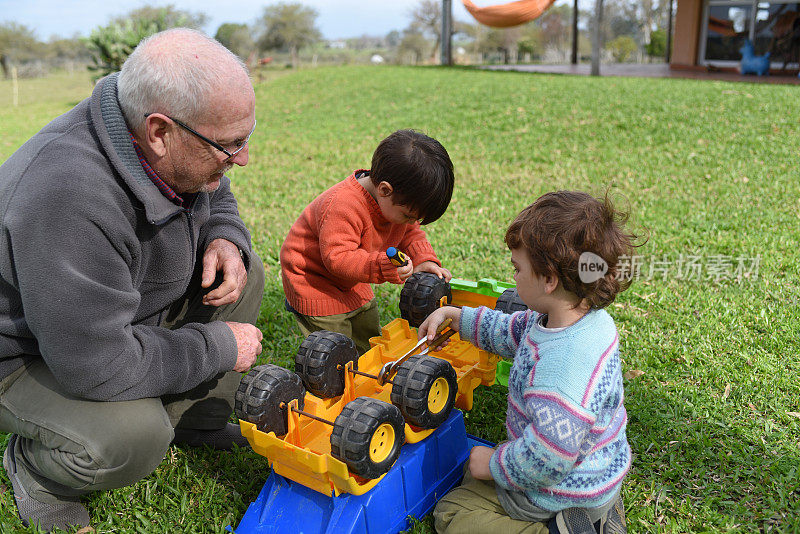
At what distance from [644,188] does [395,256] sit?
175 inches

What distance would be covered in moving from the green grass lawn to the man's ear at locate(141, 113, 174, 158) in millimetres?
1323

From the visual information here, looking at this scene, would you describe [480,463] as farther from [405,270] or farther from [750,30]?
[750,30]

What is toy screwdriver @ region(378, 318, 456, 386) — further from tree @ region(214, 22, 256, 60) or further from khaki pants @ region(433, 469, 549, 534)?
tree @ region(214, 22, 256, 60)

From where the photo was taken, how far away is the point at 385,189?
9.59 ft

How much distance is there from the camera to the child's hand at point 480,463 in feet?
7.04

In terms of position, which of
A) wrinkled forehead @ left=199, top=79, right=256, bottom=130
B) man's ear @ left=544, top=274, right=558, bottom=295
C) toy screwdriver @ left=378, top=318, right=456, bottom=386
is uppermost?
wrinkled forehead @ left=199, top=79, right=256, bottom=130

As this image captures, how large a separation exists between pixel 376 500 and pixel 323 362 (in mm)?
510

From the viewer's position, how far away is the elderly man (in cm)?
195

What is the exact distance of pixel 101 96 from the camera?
218 centimetres

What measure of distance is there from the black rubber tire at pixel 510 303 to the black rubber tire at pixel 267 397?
103 centimetres

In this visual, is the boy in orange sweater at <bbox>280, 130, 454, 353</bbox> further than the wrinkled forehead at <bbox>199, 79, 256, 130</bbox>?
Yes

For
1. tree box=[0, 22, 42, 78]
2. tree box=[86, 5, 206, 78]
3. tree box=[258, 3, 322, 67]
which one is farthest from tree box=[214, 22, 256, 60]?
tree box=[86, 5, 206, 78]

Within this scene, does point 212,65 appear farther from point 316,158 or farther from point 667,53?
point 667,53

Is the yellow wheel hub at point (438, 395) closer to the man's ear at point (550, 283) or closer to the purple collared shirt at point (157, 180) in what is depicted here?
the man's ear at point (550, 283)
